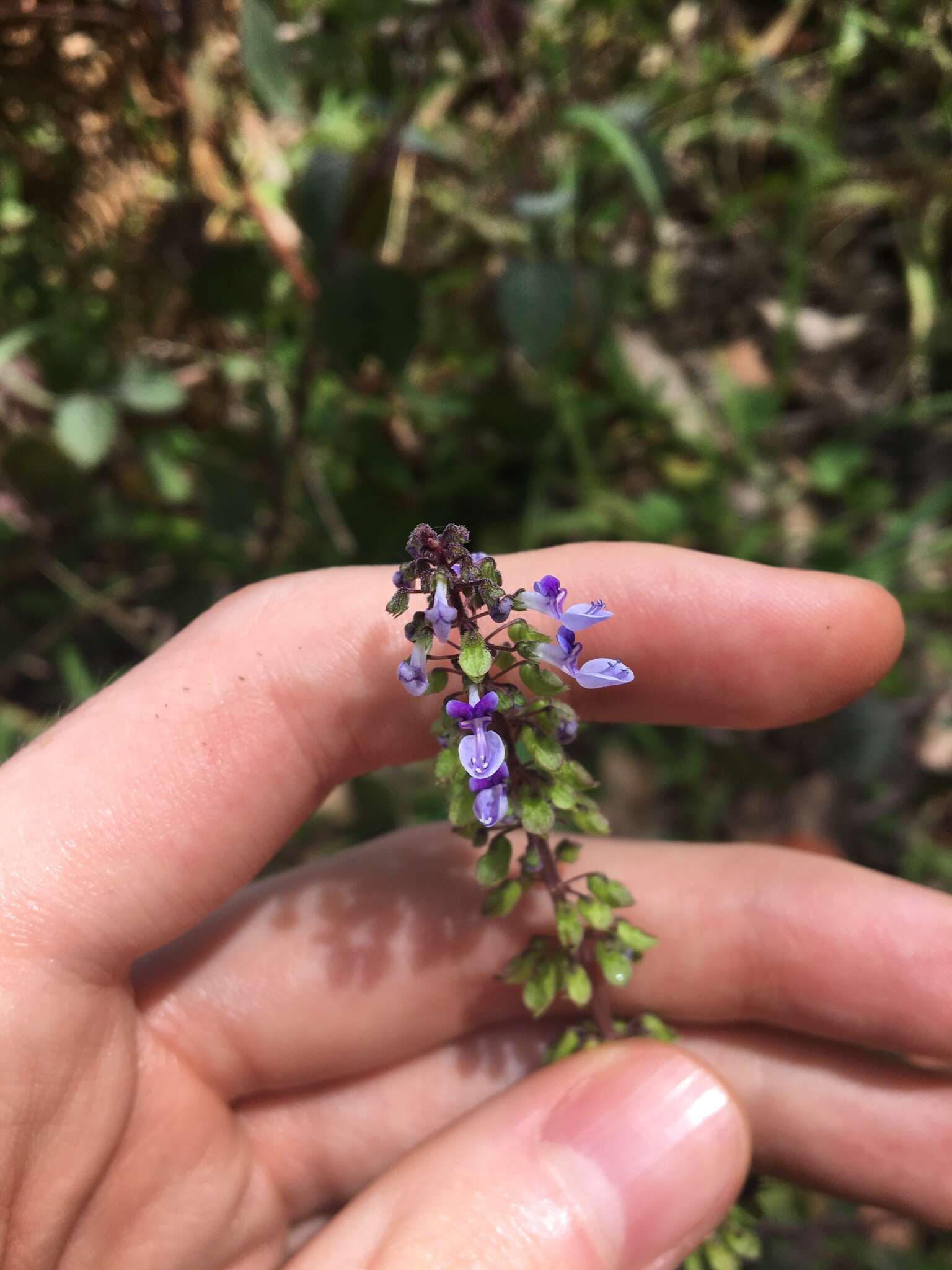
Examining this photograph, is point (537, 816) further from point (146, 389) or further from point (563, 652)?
point (146, 389)

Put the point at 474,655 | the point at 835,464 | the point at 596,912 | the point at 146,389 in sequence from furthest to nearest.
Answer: the point at 835,464 < the point at 146,389 < the point at 596,912 < the point at 474,655

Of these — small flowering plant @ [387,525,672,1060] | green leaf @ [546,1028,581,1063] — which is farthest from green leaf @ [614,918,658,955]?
green leaf @ [546,1028,581,1063]

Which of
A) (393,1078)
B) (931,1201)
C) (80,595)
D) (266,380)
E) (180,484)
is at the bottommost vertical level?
(931,1201)

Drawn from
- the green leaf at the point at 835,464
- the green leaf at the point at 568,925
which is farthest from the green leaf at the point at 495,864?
the green leaf at the point at 835,464

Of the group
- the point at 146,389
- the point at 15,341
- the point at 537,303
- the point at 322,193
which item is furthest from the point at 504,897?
the point at 15,341

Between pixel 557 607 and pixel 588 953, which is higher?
pixel 557 607

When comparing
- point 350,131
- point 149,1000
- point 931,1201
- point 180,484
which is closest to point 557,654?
point 149,1000

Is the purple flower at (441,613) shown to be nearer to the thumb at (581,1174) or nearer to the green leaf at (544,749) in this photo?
the green leaf at (544,749)

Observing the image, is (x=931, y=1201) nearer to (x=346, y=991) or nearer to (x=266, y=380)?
(x=346, y=991)
